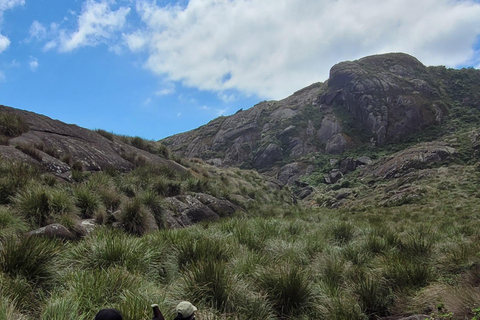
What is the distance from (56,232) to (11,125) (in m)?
9.02

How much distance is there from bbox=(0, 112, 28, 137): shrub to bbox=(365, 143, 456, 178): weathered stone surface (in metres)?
49.2

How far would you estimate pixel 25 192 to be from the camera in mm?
7574

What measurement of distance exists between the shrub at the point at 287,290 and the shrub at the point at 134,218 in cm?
476

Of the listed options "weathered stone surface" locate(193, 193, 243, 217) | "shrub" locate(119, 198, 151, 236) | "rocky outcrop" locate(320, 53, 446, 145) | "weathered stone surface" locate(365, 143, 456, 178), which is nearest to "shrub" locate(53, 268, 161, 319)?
"shrub" locate(119, 198, 151, 236)

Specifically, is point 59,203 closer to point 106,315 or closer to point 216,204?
point 106,315

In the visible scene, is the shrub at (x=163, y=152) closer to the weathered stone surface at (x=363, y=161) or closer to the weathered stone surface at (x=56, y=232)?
the weathered stone surface at (x=56, y=232)

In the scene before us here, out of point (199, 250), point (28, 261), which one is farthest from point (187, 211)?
point (28, 261)

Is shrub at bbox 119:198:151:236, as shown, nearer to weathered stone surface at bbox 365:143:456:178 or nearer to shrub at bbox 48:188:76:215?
shrub at bbox 48:188:76:215

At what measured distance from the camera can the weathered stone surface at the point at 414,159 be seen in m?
45.5

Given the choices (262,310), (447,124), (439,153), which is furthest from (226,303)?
(447,124)

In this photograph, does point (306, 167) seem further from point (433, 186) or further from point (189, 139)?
point (189, 139)

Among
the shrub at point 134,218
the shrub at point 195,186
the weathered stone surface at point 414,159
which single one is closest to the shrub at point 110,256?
the shrub at point 134,218

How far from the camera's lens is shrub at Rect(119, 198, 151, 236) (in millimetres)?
8375

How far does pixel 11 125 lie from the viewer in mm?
12328
